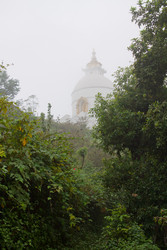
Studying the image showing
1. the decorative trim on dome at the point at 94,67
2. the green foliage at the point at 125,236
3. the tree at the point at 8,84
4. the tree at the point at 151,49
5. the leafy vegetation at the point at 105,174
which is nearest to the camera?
the leafy vegetation at the point at 105,174

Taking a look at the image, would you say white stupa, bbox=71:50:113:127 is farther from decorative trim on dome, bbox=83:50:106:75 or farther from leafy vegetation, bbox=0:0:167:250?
leafy vegetation, bbox=0:0:167:250

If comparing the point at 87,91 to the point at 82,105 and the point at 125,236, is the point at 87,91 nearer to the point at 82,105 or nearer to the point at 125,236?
the point at 82,105

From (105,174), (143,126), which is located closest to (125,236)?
(105,174)

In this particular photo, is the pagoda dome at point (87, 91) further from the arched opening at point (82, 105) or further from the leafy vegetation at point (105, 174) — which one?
the leafy vegetation at point (105, 174)

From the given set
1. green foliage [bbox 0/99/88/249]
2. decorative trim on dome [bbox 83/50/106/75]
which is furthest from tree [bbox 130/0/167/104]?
decorative trim on dome [bbox 83/50/106/75]

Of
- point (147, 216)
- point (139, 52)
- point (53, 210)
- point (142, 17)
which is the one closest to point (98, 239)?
point (147, 216)

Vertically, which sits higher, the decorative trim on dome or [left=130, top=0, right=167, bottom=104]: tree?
the decorative trim on dome

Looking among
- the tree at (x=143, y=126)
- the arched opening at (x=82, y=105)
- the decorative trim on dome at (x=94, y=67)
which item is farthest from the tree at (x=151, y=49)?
the decorative trim on dome at (x=94, y=67)

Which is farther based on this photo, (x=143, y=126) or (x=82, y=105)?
(x=82, y=105)

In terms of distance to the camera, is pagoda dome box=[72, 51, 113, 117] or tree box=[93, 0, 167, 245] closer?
tree box=[93, 0, 167, 245]

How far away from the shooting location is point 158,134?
6289 mm

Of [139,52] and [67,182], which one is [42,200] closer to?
[67,182]

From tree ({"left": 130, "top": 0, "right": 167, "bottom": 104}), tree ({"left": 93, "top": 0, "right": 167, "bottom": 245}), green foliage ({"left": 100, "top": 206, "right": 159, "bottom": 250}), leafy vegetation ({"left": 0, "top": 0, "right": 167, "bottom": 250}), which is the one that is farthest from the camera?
tree ({"left": 130, "top": 0, "right": 167, "bottom": 104})

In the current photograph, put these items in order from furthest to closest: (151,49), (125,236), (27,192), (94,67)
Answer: (94,67)
(151,49)
(125,236)
(27,192)
